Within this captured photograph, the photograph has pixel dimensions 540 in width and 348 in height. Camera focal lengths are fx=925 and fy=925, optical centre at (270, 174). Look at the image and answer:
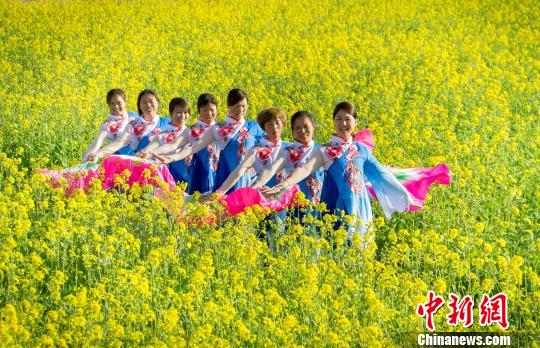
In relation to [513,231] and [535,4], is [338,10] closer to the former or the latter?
[535,4]

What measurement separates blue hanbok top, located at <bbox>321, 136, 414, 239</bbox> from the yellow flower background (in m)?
0.32

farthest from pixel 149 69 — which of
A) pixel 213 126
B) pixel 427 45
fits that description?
pixel 213 126

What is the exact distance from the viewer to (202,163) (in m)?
9.11

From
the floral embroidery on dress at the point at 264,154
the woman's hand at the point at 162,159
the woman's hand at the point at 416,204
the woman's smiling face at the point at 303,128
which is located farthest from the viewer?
the woman's hand at the point at 162,159

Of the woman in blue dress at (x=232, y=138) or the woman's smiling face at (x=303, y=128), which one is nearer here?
the woman's smiling face at (x=303, y=128)

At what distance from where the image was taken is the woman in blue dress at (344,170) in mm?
7594

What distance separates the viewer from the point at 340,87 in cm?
1407

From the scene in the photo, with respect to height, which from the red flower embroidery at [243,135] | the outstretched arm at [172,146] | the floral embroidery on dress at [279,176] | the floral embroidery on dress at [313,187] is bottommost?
the floral embroidery on dress at [313,187]

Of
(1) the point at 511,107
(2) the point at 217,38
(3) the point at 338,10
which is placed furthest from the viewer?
(3) the point at 338,10

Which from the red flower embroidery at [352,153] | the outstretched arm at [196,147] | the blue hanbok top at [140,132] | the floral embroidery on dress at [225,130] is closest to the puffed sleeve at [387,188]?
the red flower embroidery at [352,153]

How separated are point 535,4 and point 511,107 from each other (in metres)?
10.5

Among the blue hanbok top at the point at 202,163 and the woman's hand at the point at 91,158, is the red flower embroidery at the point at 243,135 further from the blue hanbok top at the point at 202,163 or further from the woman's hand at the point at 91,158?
the woman's hand at the point at 91,158

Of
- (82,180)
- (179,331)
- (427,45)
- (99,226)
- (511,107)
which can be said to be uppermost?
(427,45)

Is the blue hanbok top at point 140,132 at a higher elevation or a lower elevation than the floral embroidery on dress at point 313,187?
higher
